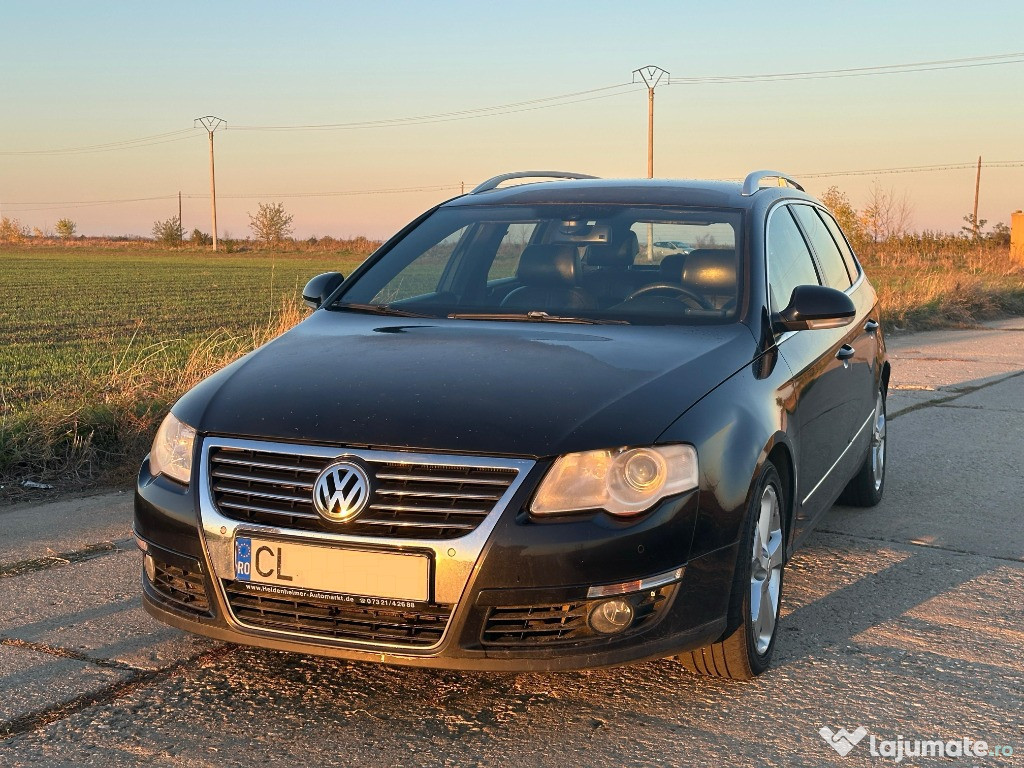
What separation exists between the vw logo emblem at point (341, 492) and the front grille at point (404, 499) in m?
0.02

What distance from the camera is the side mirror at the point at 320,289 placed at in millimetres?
4906

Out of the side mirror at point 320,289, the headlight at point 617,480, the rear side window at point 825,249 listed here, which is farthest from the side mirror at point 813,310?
the side mirror at point 320,289

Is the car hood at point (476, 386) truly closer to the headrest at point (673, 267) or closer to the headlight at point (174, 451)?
the headlight at point (174, 451)

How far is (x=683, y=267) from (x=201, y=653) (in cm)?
225

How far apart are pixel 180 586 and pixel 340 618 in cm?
55

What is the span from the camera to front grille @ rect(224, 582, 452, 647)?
308 cm

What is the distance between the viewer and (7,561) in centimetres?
484

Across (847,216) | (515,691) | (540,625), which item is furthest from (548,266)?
(847,216)

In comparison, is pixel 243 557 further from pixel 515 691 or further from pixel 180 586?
pixel 515 691

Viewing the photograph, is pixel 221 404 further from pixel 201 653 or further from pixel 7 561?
pixel 7 561

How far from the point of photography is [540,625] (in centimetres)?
309

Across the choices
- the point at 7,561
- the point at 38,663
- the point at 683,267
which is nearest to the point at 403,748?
the point at 38,663

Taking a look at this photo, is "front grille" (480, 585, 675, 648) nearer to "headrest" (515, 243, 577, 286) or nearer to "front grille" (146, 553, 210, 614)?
"front grille" (146, 553, 210, 614)

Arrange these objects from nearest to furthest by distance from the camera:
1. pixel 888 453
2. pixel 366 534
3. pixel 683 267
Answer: pixel 366 534
pixel 683 267
pixel 888 453
